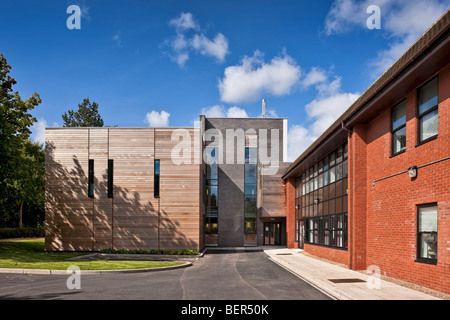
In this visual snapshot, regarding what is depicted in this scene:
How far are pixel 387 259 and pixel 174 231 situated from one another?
51.6 ft

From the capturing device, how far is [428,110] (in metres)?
10.3

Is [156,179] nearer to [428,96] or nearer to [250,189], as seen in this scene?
[250,189]

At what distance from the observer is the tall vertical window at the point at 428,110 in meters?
9.95

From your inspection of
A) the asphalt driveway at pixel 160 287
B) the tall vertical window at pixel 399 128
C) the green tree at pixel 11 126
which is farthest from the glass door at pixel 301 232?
the green tree at pixel 11 126

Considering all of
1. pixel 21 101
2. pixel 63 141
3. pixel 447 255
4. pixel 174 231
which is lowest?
pixel 174 231

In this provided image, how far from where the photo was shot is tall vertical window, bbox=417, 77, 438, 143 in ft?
32.6

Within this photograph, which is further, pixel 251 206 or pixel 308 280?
pixel 251 206

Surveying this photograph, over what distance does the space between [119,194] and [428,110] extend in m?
20.6

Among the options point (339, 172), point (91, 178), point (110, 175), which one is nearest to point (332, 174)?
point (339, 172)

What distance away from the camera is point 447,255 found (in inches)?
354

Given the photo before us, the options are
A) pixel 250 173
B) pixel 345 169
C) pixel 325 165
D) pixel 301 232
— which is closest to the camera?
pixel 345 169

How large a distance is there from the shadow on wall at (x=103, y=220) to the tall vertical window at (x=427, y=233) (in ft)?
55.2
